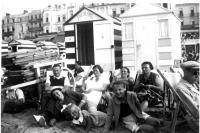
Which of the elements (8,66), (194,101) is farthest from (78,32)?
(194,101)

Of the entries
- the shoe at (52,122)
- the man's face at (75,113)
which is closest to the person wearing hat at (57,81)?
the shoe at (52,122)

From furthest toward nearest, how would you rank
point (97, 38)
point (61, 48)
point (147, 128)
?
point (61, 48)
point (97, 38)
point (147, 128)

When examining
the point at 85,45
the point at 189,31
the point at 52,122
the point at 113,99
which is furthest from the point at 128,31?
the point at 52,122

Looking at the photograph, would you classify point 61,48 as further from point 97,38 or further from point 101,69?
point 101,69

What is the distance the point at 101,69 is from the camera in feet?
14.1

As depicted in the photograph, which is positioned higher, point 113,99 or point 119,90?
point 119,90

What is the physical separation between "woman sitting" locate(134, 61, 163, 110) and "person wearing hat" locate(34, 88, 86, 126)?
87 cm

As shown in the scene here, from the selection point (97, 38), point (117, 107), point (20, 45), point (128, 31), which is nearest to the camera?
point (117, 107)

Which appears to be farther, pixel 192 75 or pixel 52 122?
pixel 52 122

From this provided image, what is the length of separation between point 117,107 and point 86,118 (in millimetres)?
571

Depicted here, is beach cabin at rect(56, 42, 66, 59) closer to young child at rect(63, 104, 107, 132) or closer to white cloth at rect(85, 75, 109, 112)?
white cloth at rect(85, 75, 109, 112)

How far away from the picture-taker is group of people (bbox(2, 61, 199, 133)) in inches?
123

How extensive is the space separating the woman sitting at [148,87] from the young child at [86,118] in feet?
2.03

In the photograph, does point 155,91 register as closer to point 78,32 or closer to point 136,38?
point 136,38
